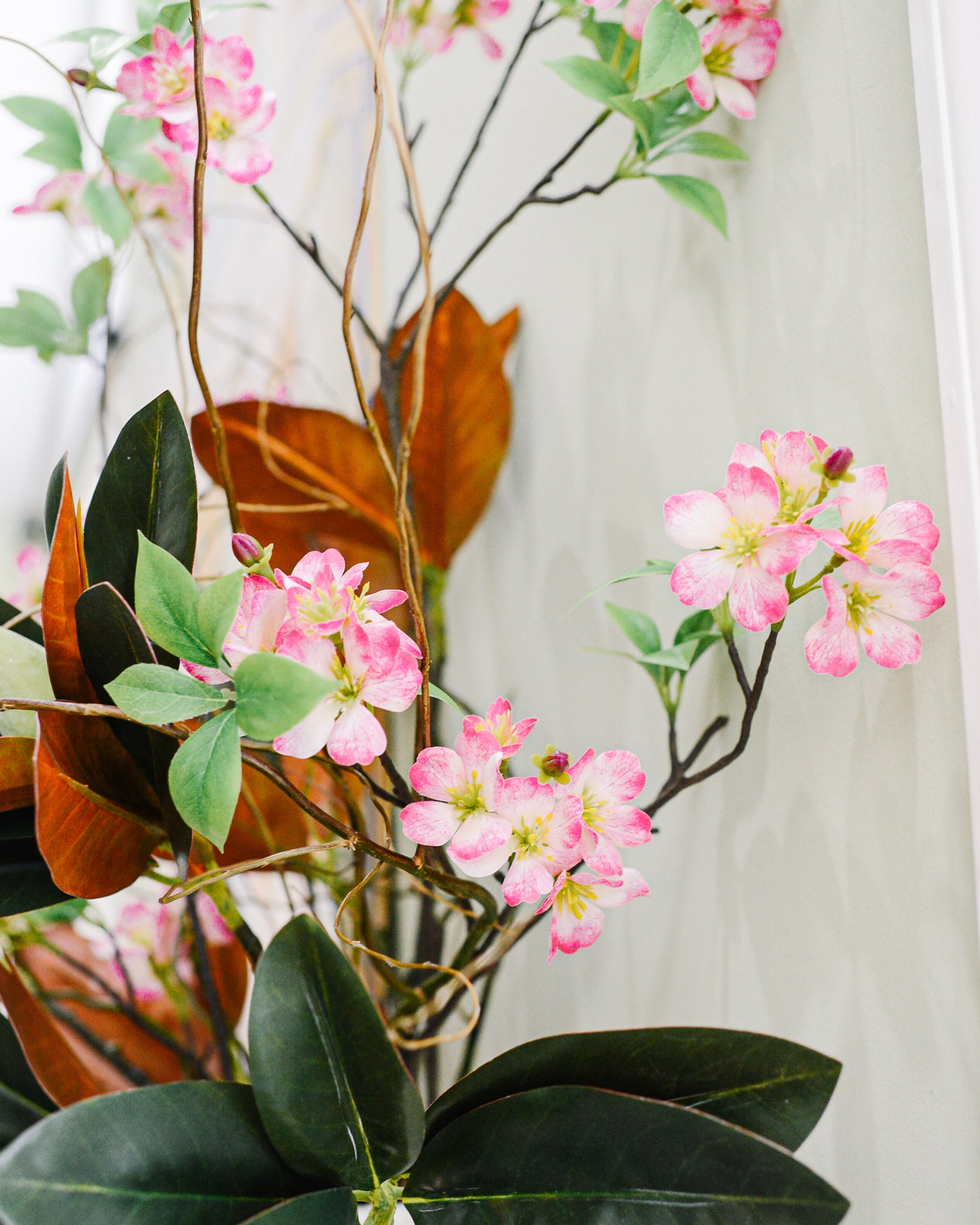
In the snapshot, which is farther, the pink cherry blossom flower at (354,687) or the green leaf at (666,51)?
the green leaf at (666,51)

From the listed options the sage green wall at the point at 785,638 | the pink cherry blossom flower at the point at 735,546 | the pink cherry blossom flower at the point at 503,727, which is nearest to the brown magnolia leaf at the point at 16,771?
the pink cherry blossom flower at the point at 503,727

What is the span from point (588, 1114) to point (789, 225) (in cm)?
58

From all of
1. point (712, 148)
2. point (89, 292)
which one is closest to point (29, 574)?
point (89, 292)

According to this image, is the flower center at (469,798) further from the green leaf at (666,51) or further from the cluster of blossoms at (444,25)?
the cluster of blossoms at (444,25)

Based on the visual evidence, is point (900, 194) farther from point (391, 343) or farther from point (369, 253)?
point (369, 253)

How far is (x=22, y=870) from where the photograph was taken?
1.53 ft

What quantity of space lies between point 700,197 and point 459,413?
0.35 meters

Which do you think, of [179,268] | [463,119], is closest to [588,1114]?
[463,119]

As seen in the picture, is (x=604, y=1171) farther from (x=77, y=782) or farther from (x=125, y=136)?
(x=125, y=136)

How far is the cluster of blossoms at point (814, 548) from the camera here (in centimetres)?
42

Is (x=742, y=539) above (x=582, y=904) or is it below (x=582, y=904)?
above

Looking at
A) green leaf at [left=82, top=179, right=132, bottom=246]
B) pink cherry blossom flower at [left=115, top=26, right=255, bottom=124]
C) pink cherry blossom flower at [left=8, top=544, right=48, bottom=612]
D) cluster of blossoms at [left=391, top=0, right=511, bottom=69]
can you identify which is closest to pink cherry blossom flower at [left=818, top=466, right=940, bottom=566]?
pink cherry blossom flower at [left=115, top=26, right=255, bottom=124]

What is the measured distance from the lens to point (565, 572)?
32.2 inches

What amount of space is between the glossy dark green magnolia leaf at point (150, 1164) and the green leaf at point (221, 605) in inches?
8.6
